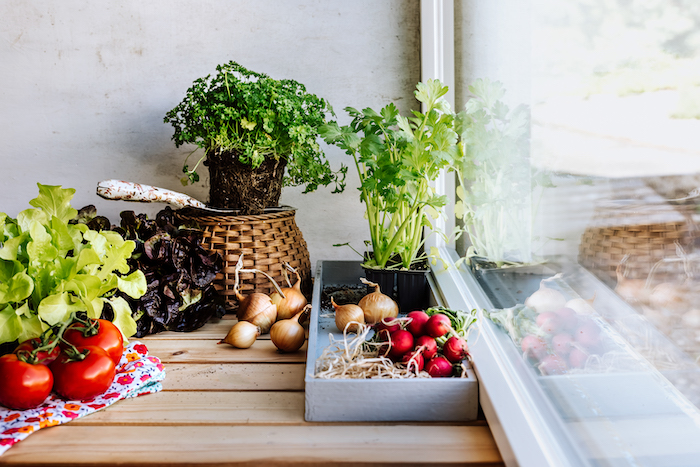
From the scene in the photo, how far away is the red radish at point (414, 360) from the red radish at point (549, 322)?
182 millimetres

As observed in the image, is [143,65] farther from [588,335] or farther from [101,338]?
[588,335]

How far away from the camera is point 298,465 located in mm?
606

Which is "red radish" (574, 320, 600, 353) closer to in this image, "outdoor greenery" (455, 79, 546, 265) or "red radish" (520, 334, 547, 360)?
"red radish" (520, 334, 547, 360)

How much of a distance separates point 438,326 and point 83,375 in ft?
1.81

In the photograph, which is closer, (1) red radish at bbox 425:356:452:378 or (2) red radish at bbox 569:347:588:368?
(2) red radish at bbox 569:347:588:368

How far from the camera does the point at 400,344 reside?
0.79 m

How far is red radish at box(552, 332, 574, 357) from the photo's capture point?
572mm

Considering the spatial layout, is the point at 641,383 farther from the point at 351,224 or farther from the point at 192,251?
the point at 351,224

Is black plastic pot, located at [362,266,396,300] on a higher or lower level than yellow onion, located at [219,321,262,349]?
higher

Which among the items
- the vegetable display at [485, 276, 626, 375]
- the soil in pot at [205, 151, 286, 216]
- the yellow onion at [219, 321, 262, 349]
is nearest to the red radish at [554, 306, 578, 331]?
the vegetable display at [485, 276, 626, 375]

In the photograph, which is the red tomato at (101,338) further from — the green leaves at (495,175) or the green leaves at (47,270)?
the green leaves at (495,175)

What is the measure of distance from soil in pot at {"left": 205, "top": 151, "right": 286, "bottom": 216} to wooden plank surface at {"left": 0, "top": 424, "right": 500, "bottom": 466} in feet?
2.10

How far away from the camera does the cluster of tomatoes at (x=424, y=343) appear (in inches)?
29.3

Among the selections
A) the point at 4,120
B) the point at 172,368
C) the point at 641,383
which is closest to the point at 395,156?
the point at 172,368
